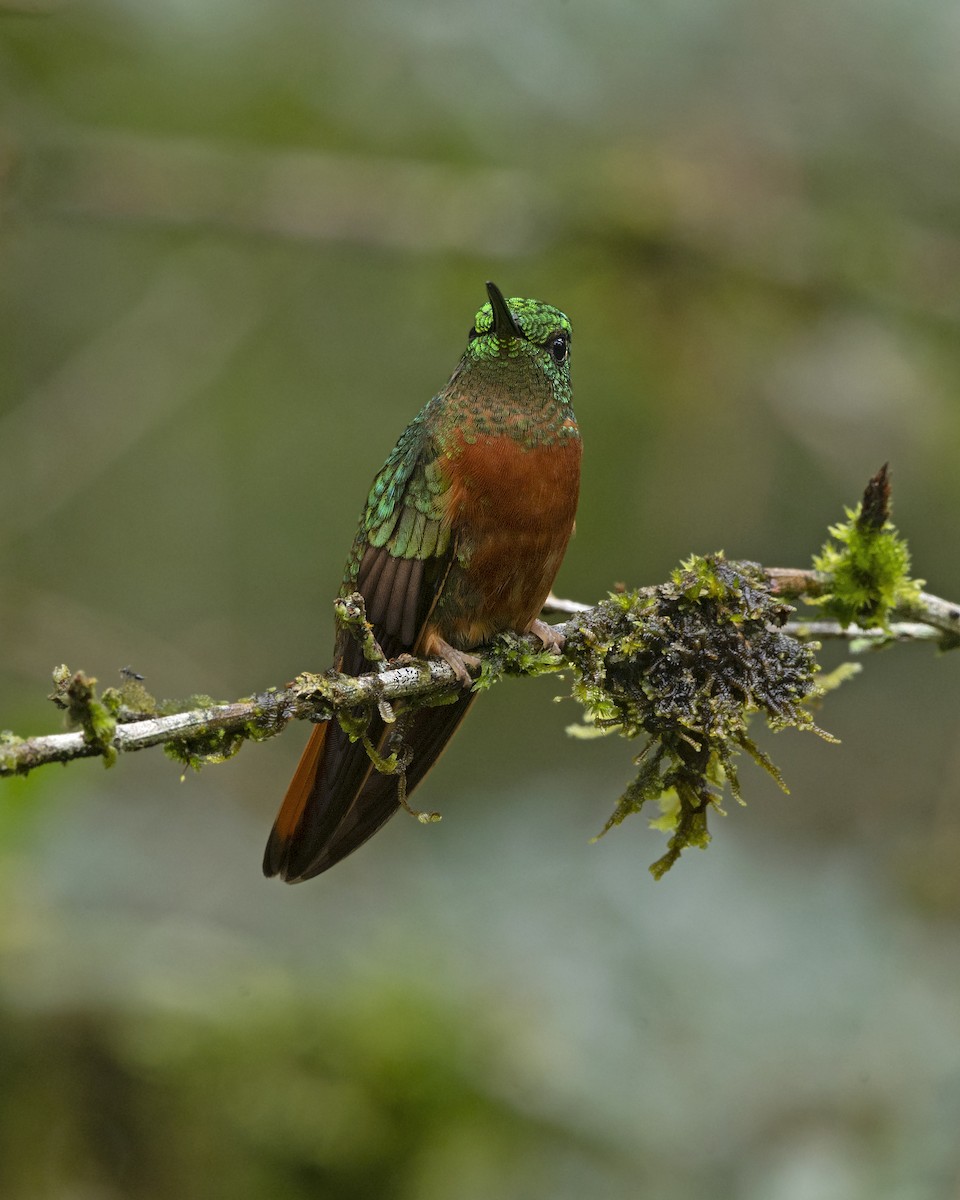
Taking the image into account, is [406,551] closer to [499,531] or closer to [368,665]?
[499,531]

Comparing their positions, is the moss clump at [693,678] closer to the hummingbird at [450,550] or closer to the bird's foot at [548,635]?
the bird's foot at [548,635]

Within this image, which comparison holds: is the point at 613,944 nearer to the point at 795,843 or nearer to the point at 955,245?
the point at 795,843

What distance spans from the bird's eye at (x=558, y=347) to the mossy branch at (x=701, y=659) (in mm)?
1086

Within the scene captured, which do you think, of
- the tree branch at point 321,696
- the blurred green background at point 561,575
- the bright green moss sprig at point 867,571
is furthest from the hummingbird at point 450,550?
the blurred green background at point 561,575

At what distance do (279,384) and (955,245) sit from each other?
4621mm

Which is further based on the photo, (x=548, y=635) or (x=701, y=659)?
(x=548, y=635)

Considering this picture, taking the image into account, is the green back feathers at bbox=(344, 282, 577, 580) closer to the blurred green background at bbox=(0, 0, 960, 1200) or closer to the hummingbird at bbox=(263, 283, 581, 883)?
the hummingbird at bbox=(263, 283, 581, 883)

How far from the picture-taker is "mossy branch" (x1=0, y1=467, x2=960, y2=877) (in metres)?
3.10

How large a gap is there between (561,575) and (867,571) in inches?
212

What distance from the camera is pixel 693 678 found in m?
3.15

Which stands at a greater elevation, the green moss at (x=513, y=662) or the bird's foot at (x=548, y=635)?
the bird's foot at (x=548, y=635)

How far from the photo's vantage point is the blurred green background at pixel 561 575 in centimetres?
478

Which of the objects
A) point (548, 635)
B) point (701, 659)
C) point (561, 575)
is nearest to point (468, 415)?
point (548, 635)

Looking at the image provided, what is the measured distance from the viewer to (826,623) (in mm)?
3549
